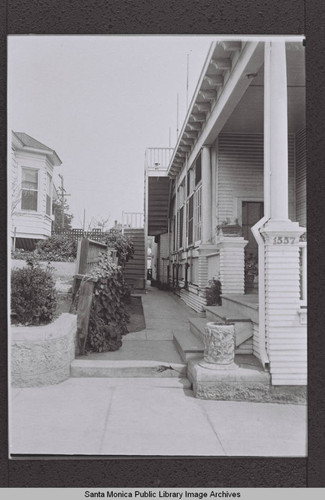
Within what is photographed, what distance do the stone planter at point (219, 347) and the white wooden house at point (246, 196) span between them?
30 cm

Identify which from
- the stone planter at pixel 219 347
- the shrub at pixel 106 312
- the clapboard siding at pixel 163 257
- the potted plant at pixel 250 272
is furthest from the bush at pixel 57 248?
the clapboard siding at pixel 163 257

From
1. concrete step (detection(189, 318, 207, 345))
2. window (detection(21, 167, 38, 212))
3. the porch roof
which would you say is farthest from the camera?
concrete step (detection(189, 318, 207, 345))

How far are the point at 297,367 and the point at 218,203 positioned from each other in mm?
4718

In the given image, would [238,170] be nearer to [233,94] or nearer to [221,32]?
[233,94]

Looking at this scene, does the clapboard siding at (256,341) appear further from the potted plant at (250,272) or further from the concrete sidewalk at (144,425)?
the potted plant at (250,272)

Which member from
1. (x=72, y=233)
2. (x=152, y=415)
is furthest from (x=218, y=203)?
(x=152, y=415)

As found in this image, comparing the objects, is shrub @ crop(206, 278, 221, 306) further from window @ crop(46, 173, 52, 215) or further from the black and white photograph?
window @ crop(46, 173, 52, 215)

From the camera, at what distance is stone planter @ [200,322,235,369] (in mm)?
3922

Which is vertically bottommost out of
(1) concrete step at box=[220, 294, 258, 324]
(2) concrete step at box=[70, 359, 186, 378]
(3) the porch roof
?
(2) concrete step at box=[70, 359, 186, 378]

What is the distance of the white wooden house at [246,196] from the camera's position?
12.4ft

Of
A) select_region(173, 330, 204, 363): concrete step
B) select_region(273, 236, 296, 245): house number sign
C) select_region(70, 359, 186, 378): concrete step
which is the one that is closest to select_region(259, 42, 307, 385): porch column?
select_region(273, 236, 296, 245): house number sign

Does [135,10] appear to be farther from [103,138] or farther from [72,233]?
[72,233]

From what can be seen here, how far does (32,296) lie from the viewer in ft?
13.1

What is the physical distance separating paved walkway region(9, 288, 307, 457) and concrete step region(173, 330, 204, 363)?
17.5 inches
